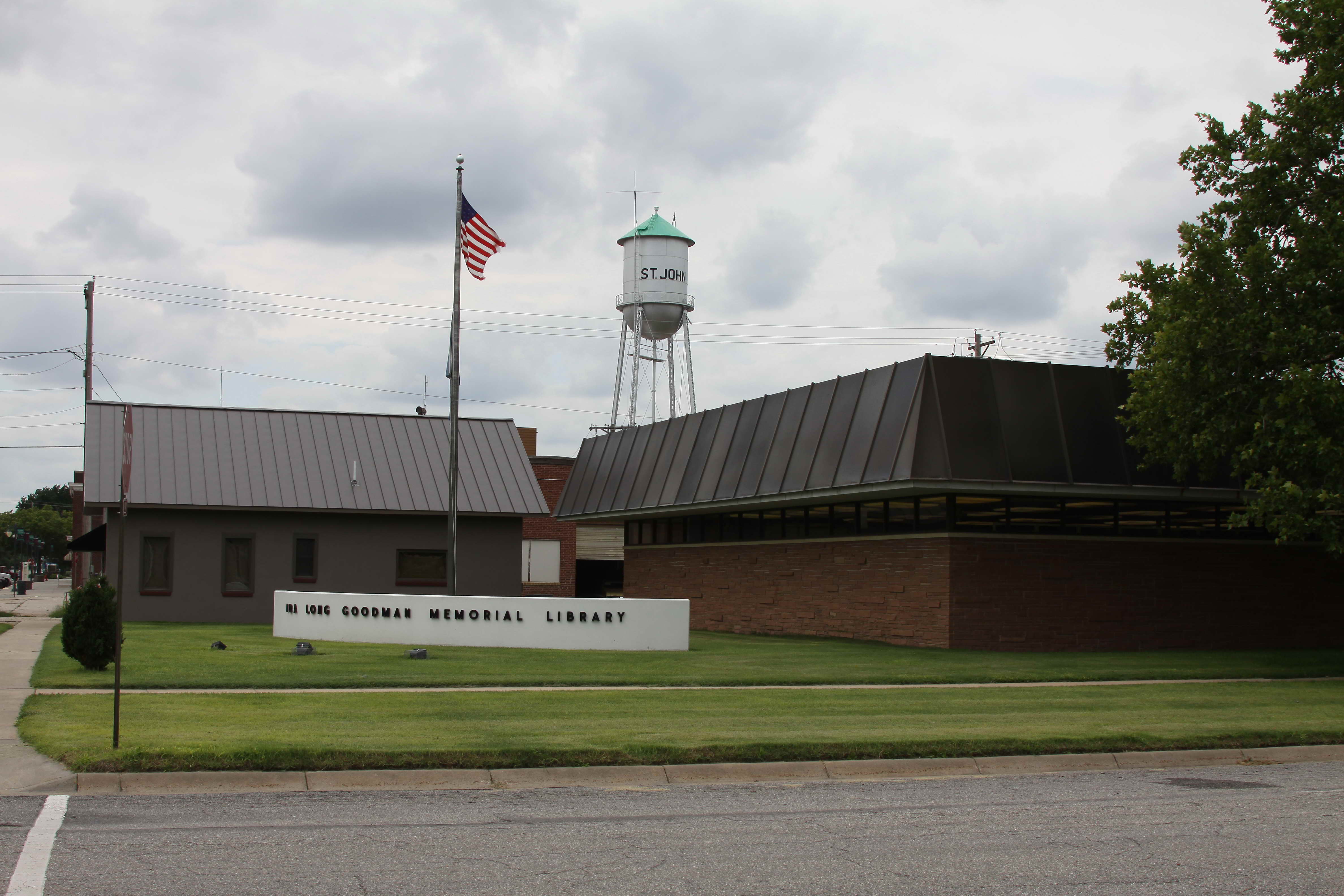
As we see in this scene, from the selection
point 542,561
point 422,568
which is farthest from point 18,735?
point 542,561

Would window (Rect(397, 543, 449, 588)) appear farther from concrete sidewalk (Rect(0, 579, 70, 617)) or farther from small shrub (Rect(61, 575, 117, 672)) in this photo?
small shrub (Rect(61, 575, 117, 672))

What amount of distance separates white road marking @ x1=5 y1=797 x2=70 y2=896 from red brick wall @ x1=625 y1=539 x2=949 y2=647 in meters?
16.8

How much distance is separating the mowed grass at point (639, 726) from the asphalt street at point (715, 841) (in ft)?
2.57

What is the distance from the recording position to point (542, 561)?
161ft

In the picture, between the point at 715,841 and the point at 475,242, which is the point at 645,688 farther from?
the point at 475,242

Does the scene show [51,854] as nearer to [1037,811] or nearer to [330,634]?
[1037,811]

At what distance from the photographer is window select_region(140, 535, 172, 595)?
33.5 metres

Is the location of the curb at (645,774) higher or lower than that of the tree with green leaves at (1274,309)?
lower

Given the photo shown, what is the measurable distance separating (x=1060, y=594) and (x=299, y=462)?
22385mm

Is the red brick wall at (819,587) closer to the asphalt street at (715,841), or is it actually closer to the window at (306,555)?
the window at (306,555)

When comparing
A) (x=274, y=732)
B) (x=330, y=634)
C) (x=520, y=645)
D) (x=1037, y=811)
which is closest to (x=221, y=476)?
(x=330, y=634)

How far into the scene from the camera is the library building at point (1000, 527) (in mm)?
22516

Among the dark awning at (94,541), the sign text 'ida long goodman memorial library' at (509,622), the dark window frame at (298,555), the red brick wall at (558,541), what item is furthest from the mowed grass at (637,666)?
the red brick wall at (558,541)

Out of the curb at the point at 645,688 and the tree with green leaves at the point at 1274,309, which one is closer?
the curb at the point at 645,688
